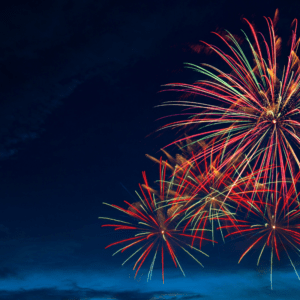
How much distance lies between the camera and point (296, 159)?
1550cm

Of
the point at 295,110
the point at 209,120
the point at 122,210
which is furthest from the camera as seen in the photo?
the point at 122,210

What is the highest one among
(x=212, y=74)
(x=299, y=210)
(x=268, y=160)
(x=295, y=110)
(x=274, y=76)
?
(x=212, y=74)

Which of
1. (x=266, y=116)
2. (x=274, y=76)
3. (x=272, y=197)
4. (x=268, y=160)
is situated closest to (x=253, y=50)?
(x=274, y=76)

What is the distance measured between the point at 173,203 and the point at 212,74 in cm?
967

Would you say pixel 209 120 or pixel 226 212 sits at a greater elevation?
pixel 209 120

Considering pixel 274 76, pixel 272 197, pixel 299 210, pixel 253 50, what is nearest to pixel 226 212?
pixel 272 197

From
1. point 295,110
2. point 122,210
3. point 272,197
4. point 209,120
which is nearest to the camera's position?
point 295,110

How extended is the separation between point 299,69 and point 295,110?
2461 mm

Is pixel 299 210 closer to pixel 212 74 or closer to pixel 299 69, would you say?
pixel 299 69

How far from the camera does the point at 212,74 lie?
16.2 meters

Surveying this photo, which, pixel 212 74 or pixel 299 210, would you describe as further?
pixel 299 210

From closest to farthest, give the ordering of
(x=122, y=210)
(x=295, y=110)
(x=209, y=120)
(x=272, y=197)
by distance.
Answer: (x=295, y=110) < (x=209, y=120) < (x=272, y=197) < (x=122, y=210)

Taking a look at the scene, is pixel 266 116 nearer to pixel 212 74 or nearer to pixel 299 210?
pixel 212 74

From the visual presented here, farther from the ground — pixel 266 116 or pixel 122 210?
pixel 266 116
